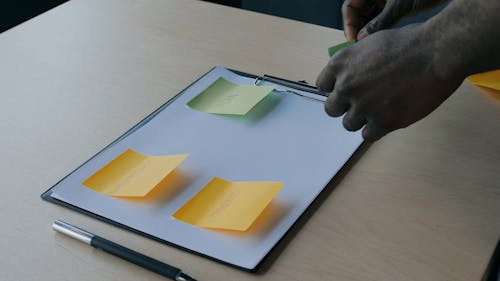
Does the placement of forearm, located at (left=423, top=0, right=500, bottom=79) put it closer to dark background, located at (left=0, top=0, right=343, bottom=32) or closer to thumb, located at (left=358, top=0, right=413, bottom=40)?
thumb, located at (left=358, top=0, right=413, bottom=40)

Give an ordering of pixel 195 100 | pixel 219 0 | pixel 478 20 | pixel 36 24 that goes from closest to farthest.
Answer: pixel 478 20 < pixel 195 100 < pixel 36 24 < pixel 219 0

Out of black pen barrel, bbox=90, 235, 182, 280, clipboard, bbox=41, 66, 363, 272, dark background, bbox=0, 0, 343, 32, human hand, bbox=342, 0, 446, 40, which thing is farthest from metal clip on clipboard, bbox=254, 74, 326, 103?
dark background, bbox=0, 0, 343, 32

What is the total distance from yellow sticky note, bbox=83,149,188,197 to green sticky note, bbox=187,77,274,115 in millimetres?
133

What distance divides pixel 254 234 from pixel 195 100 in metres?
0.32

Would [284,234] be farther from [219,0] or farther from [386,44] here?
[219,0]

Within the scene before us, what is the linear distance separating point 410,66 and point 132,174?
0.37 metres

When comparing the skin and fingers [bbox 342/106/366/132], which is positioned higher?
the skin

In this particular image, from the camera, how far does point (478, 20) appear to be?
649 millimetres

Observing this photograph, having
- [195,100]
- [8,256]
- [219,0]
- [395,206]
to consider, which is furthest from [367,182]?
[219,0]

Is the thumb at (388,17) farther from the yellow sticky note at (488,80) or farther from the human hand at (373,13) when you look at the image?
the yellow sticky note at (488,80)

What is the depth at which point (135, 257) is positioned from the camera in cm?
68


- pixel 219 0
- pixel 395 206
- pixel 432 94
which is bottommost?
pixel 219 0

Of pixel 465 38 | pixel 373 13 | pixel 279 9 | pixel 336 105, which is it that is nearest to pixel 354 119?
pixel 336 105

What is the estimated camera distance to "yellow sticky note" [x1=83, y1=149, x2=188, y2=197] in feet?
2.55
